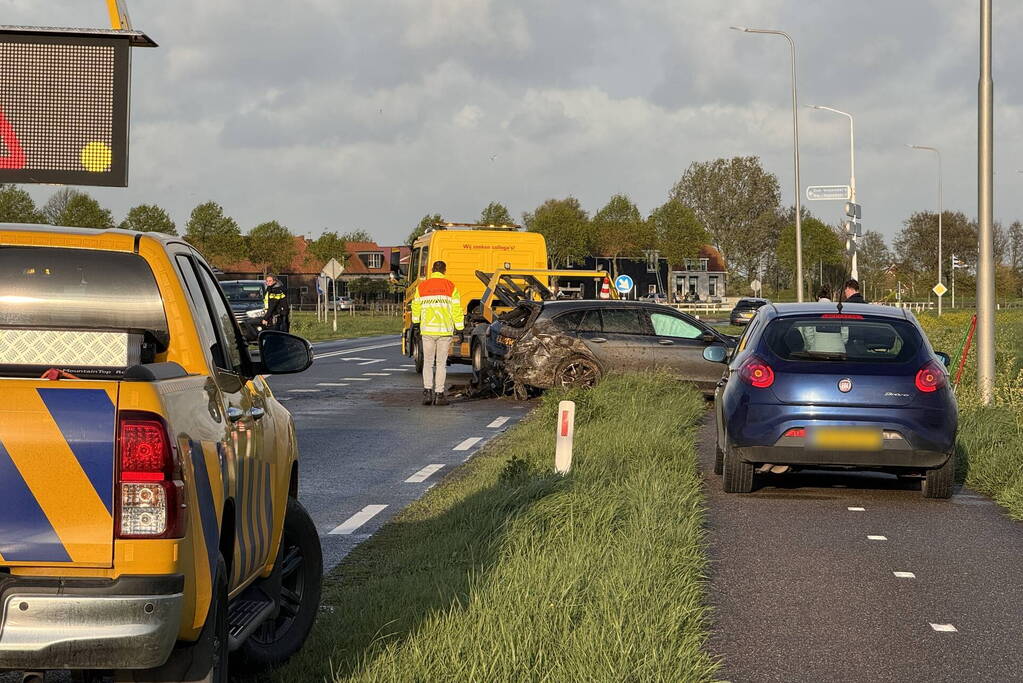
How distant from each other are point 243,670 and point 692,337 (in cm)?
1584

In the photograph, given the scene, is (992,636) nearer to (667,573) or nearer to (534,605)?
(667,573)

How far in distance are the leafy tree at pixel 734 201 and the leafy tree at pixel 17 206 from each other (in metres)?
81.1

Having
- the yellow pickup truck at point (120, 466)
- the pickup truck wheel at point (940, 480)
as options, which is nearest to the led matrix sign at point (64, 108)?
the pickup truck wheel at point (940, 480)

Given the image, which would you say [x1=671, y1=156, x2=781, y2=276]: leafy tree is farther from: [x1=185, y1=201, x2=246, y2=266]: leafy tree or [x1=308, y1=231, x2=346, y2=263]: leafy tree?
[x1=185, y1=201, x2=246, y2=266]: leafy tree

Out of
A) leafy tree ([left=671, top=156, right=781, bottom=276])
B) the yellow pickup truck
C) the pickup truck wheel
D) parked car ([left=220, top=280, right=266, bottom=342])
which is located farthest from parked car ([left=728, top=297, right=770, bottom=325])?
leafy tree ([left=671, top=156, right=781, bottom=276])

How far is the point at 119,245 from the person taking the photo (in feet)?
15.1

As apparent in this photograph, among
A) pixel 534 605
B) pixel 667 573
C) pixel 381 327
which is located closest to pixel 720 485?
pixel 667 573

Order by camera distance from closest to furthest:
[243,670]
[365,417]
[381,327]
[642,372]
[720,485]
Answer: [243,670], [720,485], [365,417], [642,372], [381,327]

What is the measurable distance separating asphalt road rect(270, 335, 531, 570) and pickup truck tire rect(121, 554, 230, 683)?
3926 millimetres

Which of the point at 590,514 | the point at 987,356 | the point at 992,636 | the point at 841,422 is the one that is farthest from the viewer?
the point at 987,356

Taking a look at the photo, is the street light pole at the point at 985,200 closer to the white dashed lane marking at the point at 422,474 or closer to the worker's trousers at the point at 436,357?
the worker's trousers at the point at 436,357

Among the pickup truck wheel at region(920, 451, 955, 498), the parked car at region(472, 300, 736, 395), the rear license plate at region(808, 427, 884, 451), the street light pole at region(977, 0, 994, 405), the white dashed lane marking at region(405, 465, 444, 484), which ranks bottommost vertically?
the white dashed lane marking at region(405, 465, 444, 484)

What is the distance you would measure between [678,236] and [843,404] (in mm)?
93005

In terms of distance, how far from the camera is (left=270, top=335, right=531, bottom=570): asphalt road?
10258 mm
